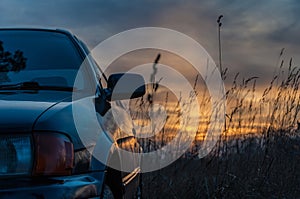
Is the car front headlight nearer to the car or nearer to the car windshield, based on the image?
the car

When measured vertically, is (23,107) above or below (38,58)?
below

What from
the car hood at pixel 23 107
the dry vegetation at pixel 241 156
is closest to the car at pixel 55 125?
the car hood at pixel 23 107

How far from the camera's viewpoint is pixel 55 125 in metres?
2.21

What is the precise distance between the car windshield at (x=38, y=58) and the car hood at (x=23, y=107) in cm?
34

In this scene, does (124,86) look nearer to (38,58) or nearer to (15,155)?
(38,58)

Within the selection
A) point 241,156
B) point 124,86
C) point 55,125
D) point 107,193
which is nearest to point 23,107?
point 55,125

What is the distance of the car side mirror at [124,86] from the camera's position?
3295mm

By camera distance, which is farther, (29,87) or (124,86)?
(124,86)

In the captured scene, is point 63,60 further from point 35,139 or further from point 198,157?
point 198,157

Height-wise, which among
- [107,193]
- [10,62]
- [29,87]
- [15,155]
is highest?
[10,62]

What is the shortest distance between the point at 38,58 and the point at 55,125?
50.1 inches

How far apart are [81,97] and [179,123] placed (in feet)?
10.3

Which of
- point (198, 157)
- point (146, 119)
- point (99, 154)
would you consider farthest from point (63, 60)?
point (198, 157)

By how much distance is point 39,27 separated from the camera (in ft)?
12.5
